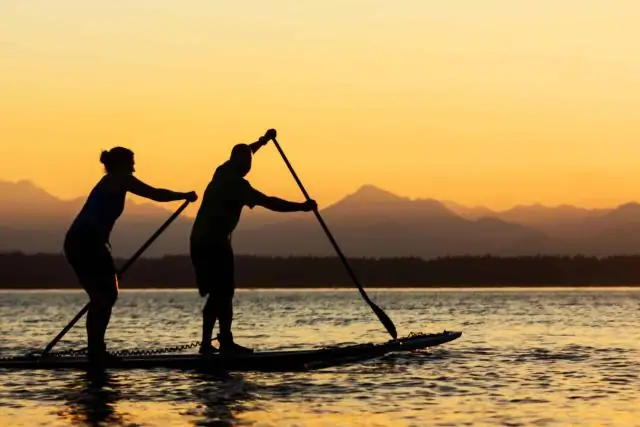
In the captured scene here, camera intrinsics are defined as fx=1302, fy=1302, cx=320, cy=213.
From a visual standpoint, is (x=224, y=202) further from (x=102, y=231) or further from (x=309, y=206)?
(x=102, y=231)

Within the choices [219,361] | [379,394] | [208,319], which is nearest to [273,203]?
[208,319]

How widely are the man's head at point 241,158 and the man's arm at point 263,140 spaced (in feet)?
1.93

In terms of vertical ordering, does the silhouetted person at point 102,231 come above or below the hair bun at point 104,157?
below

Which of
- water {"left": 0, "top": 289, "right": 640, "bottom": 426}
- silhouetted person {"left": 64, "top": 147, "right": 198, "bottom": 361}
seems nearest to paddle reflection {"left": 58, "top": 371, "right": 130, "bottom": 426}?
water {"left": 0, "top": 289, "right": 640, "bottom": 426}

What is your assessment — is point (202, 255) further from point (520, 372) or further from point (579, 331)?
point (579, 331)

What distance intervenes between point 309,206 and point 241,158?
1.14 metres

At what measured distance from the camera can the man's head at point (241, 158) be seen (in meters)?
15.9

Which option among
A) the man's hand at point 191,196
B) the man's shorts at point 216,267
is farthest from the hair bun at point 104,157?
the man's shorts at point 216,267

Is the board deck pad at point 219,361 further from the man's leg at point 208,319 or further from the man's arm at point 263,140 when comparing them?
the man's arm at point 263,140

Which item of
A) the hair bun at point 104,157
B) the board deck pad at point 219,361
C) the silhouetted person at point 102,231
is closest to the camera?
the silhouetted person at point 102,231

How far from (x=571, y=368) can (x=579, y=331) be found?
427 inches

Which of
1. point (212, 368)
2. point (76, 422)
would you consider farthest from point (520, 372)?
point (76, 422)

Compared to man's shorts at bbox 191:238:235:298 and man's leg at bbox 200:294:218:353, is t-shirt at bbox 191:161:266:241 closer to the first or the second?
man's shorts at bbox 191:238:235:298

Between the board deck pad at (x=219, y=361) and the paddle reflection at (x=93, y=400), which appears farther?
the board deck pad at (x=219, y=361)
